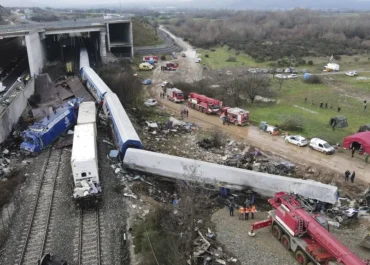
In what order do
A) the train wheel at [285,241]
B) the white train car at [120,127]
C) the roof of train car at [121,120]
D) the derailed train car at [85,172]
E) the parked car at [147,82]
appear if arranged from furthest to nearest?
the parked car at [147,82], the roof of train car at [121,120], the white train car at [120,127], the derailed train car at [85,172], the train wheel at [285,241]

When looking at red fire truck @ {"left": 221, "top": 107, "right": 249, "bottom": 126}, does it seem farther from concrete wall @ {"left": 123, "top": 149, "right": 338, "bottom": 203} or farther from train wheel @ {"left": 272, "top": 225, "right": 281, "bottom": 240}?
train wheel @ {"left": 272, "top": 225, "right": 281, "bottom": 240}

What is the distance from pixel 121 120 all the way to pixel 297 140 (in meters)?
14.2

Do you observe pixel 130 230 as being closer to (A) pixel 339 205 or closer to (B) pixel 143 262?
(B) pixel 143 262

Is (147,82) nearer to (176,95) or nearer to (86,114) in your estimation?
(176,95)

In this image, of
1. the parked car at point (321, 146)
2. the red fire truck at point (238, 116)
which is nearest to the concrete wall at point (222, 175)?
the parked car at point (321, 146)

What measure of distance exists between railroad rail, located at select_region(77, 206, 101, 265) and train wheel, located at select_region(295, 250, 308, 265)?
8.46 m

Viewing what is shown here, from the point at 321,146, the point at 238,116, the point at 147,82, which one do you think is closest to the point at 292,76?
the point at 147,82

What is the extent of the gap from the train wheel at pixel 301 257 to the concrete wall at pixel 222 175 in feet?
15.2

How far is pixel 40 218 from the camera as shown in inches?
714

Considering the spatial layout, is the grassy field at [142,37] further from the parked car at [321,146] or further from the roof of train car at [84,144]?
the parked car at [321,146]

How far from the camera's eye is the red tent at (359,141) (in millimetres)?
26875

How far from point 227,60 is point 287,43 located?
2992cm

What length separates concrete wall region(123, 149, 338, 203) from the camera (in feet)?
64.2

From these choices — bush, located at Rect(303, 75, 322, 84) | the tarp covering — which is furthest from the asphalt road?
bush, located at Rect(303, 75, 322, 84)
